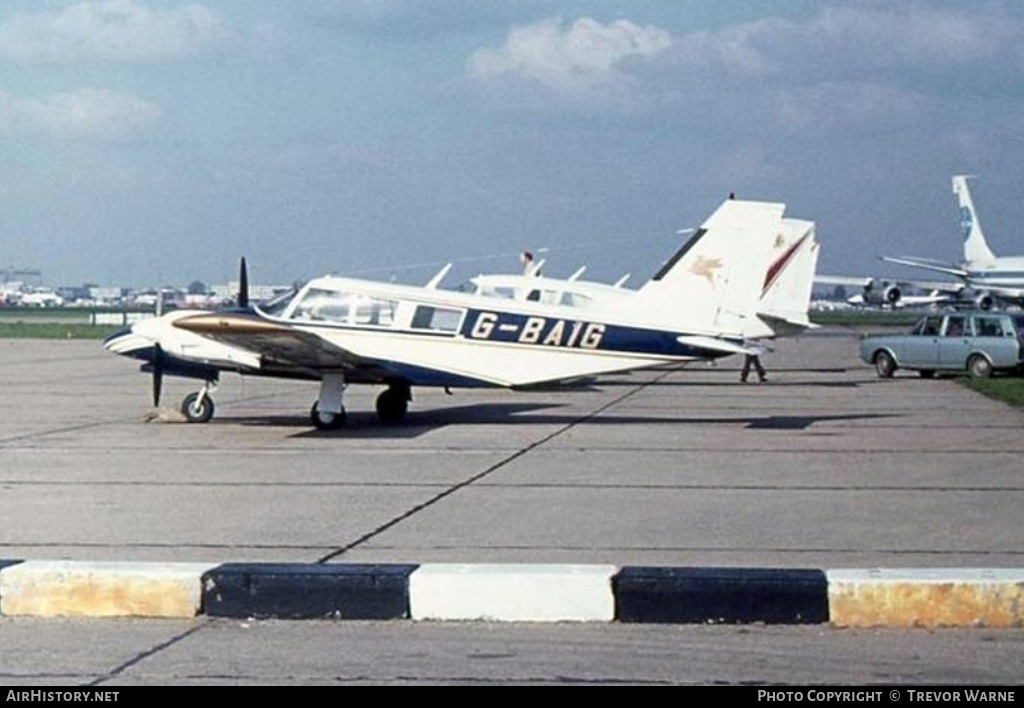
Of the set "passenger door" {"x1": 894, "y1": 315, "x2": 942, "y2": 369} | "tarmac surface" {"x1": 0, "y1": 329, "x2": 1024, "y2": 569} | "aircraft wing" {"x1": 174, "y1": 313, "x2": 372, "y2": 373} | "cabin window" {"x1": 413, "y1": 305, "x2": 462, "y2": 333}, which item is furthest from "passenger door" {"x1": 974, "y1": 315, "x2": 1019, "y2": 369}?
"aircraft wing" {"x1": 174, "y1": 313, "x2": 372, "y2": 373}

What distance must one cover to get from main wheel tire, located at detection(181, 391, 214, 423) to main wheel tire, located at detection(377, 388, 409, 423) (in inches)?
98.9

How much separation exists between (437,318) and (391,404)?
5.71 ft

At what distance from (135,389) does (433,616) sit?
26411mm

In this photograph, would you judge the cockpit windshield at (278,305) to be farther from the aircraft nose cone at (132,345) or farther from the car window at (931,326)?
the car window at (931,326)

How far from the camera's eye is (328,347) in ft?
78.7

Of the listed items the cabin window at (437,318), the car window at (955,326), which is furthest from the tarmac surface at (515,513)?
the car window at (955,326)

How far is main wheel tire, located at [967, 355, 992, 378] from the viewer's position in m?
41.1

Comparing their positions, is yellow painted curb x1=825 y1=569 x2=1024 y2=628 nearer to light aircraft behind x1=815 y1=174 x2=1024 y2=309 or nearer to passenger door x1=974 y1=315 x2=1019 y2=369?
passenger door x1=974 y1=315 x2=1019 y2=369

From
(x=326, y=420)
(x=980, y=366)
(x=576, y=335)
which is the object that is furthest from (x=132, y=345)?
(x=980, y=366)

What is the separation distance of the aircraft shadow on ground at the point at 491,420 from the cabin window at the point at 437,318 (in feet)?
4.80

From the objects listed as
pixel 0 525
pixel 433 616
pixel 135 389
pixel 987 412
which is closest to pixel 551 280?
pixel 135 389

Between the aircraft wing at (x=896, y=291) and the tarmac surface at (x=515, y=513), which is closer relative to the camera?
the tarmac surface at (x=515, y=513)

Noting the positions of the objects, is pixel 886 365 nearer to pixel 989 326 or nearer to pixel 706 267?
pixel 989 326

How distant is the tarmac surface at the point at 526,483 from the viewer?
1287 centimetres
